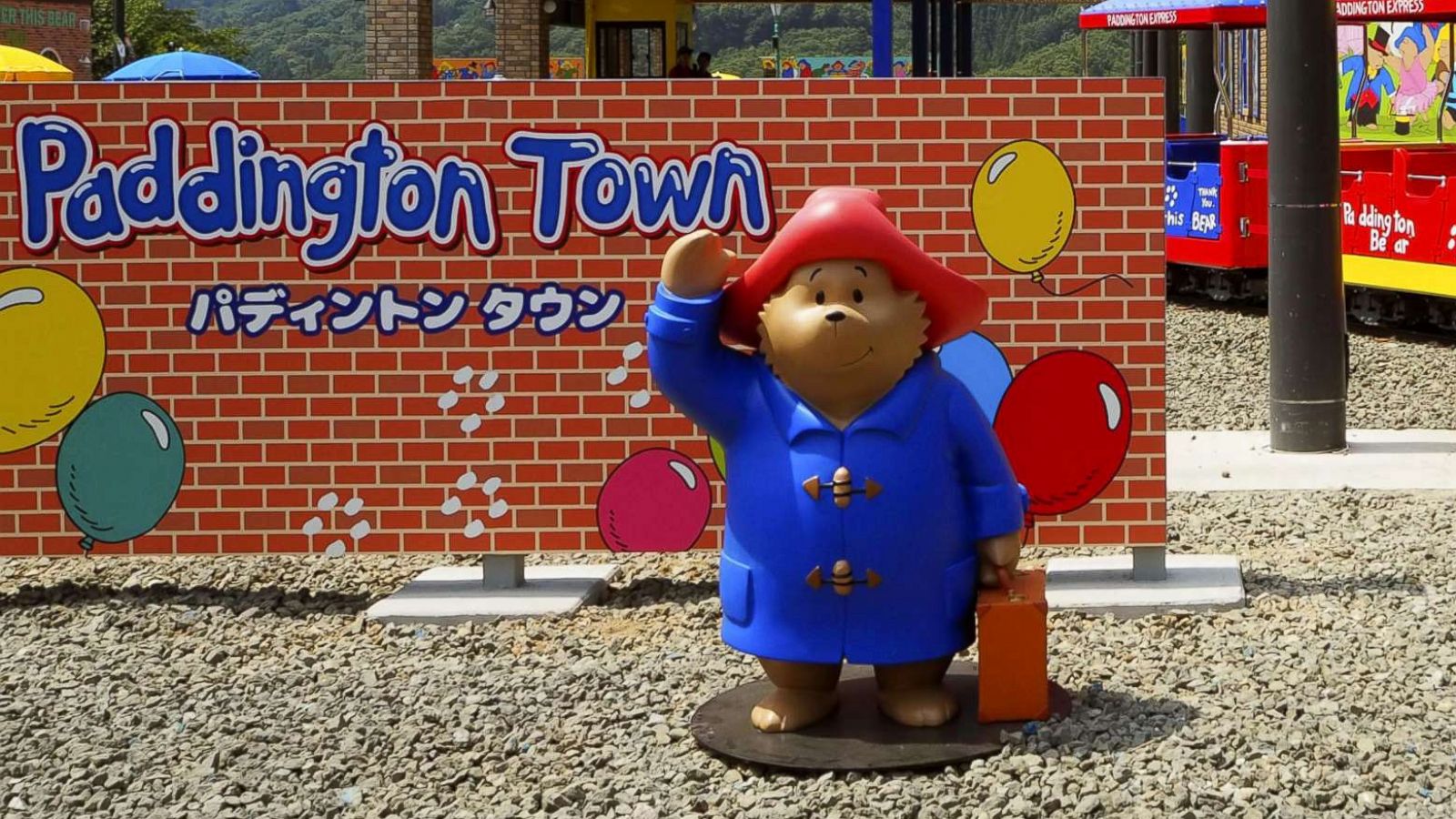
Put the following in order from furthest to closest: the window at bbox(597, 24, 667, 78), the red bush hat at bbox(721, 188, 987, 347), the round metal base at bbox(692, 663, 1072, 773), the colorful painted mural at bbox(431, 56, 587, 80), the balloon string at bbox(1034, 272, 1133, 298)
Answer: the colorful painted mural at bbox(431, 56, 587, 80) → the window at bbox(597, 24, 667, 78) → the balloon string at bbox(1034, 272, 1133, 298) → the red bush hat at bbox(721, 188, 987, 347) → the round metal base at bbox(692, 663, 1072, 773)

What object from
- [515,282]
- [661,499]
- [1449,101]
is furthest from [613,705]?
[1449,101]

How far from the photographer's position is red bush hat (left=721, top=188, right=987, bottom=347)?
495cm

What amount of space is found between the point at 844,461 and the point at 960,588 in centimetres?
45

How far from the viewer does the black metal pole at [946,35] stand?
25672 millimetres

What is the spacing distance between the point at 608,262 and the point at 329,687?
5.94 feet

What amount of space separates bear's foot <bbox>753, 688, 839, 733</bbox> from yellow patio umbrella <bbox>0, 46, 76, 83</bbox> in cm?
1680

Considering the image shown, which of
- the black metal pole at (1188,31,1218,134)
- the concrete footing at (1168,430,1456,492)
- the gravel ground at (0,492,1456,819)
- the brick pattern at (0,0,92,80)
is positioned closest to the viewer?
the gravel ground at (0,492,1456,819)

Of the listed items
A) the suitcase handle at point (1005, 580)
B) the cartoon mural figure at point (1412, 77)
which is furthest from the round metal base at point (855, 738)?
the cartoon mural figure at point (1412, 77)

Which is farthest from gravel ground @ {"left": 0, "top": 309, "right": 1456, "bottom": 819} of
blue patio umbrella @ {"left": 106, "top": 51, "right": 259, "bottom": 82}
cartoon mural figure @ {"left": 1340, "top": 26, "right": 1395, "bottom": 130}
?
cartoon mural figure @ {"left": 1340, "top": 26, "right": 1395, "bottom": 130}

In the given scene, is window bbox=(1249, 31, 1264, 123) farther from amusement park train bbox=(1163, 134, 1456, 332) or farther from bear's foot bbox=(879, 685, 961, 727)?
bear's foot bbox=(879, 685, 961, 727)

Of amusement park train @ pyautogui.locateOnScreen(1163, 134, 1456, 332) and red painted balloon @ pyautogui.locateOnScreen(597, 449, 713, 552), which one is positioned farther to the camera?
amusement park train @ pyautogui.locateOnScreen(1163, 134, 1456, 332)

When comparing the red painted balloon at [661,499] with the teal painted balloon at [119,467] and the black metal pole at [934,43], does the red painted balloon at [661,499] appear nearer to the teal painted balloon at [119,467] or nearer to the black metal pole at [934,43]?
the teal painted balloon at [119,467]

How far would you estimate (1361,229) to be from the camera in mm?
15320

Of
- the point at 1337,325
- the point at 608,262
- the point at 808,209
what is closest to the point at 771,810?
the point at 808,209
